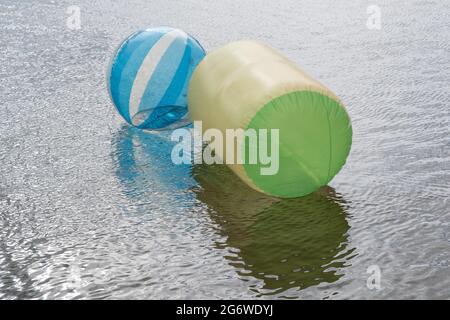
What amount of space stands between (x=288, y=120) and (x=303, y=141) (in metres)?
0.18

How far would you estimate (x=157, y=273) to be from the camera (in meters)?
3.71

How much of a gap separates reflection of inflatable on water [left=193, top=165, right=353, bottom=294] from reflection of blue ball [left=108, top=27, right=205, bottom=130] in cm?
101

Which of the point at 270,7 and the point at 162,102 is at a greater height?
the point at 270,7

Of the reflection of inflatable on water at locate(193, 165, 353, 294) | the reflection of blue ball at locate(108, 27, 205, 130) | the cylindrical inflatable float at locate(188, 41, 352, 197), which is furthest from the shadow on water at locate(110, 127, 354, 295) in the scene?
the reflection of blue ball at locate(108, 27, 205, 130)

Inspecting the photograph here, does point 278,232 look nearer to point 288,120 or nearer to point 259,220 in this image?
point 259,220

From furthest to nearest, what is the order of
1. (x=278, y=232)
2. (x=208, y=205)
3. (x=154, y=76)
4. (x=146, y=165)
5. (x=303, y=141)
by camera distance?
(x=154, y=76) → (x=146, y=165) → (x=208, y=205) → (x=303, y=141) → (x=278, y=232)

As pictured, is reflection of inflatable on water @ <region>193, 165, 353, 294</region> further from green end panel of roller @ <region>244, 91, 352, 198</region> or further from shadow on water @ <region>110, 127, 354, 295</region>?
green end panel of roller @ <region>244, 91, 352, 198</region>

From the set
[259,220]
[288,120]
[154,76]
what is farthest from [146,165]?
[288,120]

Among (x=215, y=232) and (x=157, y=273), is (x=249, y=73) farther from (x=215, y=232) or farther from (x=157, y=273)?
(x=157, y=273)

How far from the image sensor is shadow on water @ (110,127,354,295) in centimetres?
371

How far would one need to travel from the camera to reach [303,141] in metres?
4.29

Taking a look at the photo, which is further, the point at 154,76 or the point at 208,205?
the point at 154,76
